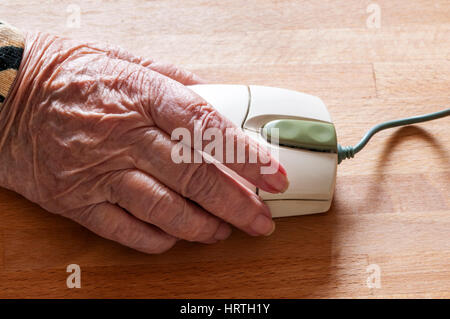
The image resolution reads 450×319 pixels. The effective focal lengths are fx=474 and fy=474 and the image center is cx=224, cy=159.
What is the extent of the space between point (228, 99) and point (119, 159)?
201mm

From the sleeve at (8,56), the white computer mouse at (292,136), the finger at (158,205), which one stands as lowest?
the finger at (158,205)

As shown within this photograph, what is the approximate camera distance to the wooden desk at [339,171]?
76cm

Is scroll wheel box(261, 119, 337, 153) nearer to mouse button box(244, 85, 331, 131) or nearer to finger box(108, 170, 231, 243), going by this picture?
mouse button box(244, 85, 331, 131)

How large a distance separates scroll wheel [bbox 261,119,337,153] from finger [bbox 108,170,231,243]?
0.17 metres

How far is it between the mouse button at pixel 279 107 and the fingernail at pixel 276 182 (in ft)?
0.31

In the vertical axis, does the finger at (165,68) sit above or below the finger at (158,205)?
above

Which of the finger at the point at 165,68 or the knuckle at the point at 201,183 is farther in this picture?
the finger at the point at 165,68

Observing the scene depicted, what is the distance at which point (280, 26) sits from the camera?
0.97 metres

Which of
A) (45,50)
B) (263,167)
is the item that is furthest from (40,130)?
(263,167)

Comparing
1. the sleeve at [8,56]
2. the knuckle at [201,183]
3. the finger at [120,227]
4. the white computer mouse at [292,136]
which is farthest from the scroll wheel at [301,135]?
the sleeve at [8,56]

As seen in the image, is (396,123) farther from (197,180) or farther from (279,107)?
(197,180)

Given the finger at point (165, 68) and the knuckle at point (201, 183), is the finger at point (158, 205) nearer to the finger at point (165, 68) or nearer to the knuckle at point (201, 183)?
the knuckle at point (201, 183)

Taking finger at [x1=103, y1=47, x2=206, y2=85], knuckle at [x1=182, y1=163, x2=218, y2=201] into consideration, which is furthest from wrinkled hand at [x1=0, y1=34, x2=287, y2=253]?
finger at [x1=103, y1=47, x2=206, y2=85]

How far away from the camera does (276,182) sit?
0.71 metres
